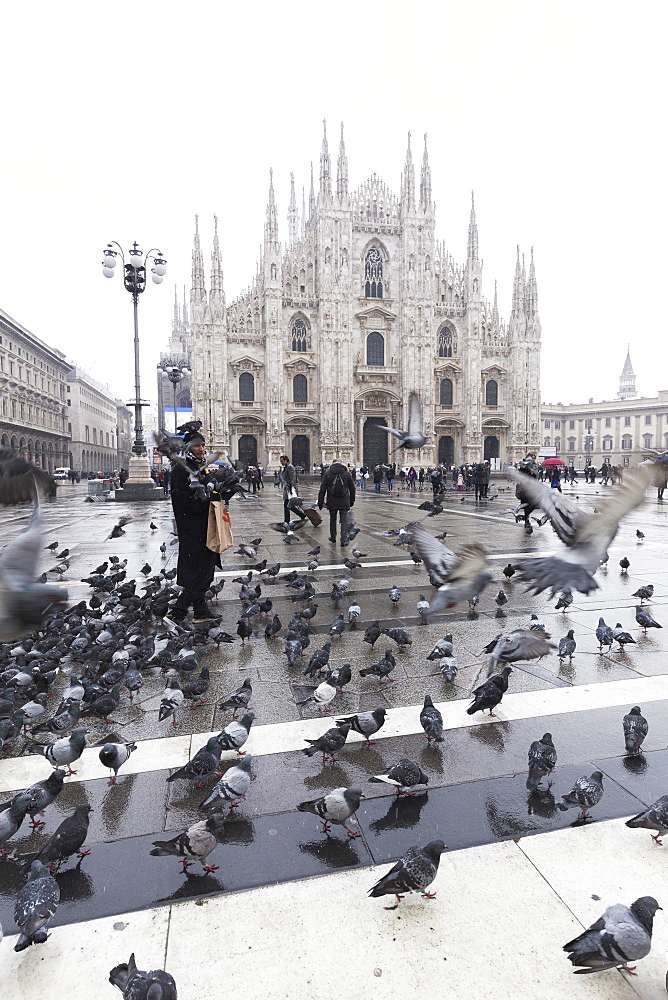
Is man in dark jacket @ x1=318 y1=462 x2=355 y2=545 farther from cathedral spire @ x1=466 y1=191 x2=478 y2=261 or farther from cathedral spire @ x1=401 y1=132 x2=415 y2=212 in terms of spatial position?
cathedral spire @ x1=466 y1=191 x2=478 y2=261

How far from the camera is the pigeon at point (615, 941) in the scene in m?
1.66

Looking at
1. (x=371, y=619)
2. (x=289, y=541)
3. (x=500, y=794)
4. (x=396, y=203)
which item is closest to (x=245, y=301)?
(x=396, y=203)

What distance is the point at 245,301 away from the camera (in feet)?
144

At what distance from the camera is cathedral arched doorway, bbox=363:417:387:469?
46.4 metres

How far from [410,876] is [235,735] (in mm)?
1279

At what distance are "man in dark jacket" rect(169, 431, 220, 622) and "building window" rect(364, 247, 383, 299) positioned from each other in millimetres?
43760

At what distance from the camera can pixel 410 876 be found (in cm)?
193

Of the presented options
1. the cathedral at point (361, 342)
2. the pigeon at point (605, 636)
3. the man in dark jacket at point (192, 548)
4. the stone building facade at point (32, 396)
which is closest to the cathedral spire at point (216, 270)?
the cathedral at point (361, 342)

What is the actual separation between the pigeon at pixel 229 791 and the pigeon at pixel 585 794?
149 centimetres

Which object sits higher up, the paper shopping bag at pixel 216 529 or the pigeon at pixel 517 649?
the paper shopping bag at pixel 216 529

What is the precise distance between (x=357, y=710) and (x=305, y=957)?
1.80m

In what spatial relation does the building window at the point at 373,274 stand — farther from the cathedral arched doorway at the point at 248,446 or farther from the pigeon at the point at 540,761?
the pigeon at the point at 540,761

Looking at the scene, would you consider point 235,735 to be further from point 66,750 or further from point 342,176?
point 342,176

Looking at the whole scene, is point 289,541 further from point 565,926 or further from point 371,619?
point 565,926
